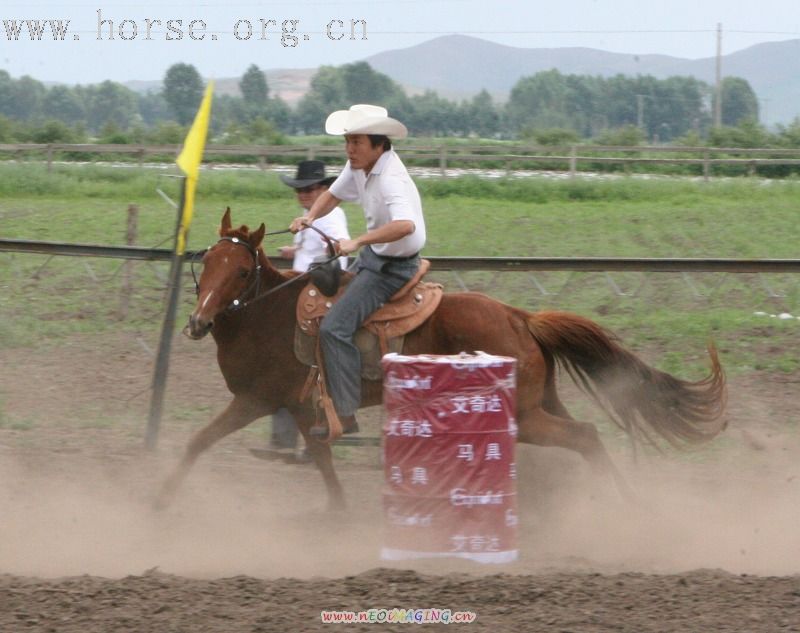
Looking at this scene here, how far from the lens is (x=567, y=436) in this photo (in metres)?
7.07

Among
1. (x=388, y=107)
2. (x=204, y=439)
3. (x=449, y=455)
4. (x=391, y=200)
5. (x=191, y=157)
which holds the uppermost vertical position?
(x=388, y=107)

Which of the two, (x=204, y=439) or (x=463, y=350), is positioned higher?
(x=463, y=350)

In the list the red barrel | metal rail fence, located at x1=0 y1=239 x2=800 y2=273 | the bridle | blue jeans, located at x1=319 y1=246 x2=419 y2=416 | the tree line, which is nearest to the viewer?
the red barrel

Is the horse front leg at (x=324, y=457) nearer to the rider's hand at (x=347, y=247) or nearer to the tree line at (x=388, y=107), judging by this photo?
the rider's hand at (x=347, y=247)

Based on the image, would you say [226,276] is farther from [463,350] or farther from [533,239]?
[533,239]

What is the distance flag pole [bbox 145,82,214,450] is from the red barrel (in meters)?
2.77

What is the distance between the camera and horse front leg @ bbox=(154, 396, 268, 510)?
24.1 ft

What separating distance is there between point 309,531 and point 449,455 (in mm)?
1465

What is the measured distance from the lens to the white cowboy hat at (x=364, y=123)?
22.4ft

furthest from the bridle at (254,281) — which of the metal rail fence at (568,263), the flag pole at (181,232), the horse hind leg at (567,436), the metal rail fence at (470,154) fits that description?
the metal rail fence at (470,154)

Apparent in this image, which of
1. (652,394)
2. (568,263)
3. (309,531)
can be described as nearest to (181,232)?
(309,531)

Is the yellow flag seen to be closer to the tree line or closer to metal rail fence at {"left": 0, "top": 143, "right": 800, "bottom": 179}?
metal rail fence at {"left": 0, "top": 143, "right": 800, "bottom": 179}

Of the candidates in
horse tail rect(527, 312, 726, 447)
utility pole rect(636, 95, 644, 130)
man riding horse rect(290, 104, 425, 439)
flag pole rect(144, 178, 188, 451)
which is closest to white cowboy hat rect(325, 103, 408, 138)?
man riding horse rect(290, 104, 425, 439)

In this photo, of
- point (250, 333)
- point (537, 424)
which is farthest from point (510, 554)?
point (250, 333)
